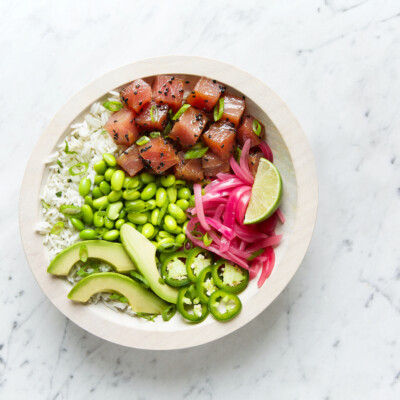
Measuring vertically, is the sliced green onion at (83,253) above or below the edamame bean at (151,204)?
below

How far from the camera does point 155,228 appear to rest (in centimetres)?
276

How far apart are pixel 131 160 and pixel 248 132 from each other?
2.35ft

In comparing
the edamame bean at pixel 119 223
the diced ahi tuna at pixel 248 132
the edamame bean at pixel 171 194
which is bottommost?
the edamame bean at pixel 119 223

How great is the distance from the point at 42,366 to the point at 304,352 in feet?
5.74

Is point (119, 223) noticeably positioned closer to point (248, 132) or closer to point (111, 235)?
point (111, 235)

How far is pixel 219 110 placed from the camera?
2.60 meters

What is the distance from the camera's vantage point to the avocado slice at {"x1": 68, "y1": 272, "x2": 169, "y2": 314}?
2.57 m

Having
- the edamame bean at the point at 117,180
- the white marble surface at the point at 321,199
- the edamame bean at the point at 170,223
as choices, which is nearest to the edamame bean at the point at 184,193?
the edamame bean at the point at 170,223

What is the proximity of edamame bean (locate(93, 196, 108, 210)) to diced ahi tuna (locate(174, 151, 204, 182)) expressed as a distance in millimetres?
460

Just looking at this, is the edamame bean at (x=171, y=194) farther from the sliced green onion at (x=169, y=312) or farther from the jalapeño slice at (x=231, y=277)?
the sliced green onion at (x=169, y=312)

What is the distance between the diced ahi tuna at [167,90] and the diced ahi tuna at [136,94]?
5 cm

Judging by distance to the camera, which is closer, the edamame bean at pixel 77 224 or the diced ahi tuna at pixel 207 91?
the diced ahi tuna at pixel 207 91

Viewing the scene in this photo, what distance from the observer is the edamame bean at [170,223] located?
2701 millimetres

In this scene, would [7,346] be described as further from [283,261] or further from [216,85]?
[216,85]
